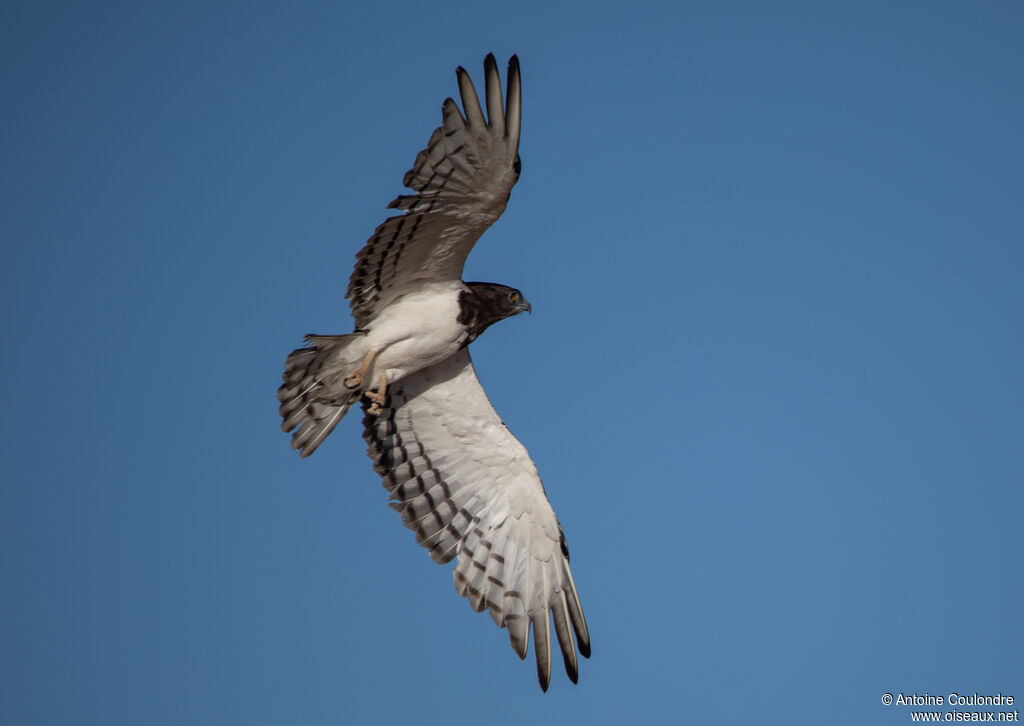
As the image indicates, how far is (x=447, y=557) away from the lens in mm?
10078

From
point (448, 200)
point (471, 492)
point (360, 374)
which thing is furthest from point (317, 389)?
point (448, 200)

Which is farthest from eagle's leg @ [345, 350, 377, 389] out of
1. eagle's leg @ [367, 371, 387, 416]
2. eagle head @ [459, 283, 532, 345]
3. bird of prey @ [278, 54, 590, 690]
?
eagle head @ [459, 283, 532, 345]

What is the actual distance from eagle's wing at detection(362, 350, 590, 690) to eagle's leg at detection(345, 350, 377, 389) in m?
0.98

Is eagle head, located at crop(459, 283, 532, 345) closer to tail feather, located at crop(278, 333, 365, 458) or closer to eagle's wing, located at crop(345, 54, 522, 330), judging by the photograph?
eagle's wing, located at crop(345, 54, 522, 330)

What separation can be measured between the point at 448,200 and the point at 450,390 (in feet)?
8.93

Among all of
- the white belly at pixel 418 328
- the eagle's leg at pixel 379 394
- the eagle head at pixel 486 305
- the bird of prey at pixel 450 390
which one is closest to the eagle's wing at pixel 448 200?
the bird of prey at pixel 450 390

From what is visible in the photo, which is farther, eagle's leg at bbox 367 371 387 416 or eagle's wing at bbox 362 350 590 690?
eagle's wing at bbox 362 350 590 690

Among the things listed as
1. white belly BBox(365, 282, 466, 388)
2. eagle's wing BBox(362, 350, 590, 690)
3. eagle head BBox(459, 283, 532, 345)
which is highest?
eagle head BBox(459, 283, 532, 345)

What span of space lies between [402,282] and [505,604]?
10.8ft

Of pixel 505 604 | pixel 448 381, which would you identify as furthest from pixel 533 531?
pixel 448 381

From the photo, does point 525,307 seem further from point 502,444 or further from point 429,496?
point 429,496

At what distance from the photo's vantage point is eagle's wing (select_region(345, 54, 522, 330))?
7824 millimetres

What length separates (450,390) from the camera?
1048cm

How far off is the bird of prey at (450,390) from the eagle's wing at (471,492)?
0.01 metres
